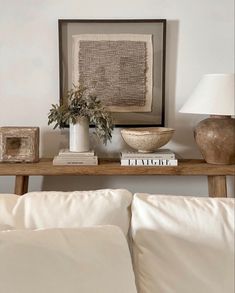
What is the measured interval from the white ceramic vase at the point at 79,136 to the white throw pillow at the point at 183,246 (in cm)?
88

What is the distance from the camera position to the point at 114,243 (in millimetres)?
1502

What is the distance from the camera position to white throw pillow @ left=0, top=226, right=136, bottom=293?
1.34 m

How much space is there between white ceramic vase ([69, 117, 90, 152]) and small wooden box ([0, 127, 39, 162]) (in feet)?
0.60

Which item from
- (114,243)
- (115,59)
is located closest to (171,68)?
(115,59)

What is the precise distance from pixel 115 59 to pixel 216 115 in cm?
63

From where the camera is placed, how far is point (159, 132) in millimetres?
2449

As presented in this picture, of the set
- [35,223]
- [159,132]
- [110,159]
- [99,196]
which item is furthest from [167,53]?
[35,223]

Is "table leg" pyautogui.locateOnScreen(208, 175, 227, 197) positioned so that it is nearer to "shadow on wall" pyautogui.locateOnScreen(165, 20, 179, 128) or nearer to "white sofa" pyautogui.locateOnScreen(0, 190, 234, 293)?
"shadow on wall" pyautogui.locateOnScreen(165, 20, 179, 128)

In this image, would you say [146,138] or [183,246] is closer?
[183,246]

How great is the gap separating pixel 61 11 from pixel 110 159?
0.84 m

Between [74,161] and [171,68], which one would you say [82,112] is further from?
[171,68]

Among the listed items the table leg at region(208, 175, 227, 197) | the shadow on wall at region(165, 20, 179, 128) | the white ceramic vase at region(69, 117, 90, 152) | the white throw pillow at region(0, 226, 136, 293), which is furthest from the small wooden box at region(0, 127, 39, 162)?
the white throw pillow at region(0, 226, 136, 293)

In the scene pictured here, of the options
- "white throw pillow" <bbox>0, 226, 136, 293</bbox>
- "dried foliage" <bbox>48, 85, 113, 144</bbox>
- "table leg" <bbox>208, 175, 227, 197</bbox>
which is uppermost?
"dried foliage" <bbox>48, 85, 113, 144</bbox>

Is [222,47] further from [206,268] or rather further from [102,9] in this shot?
[206,268]
